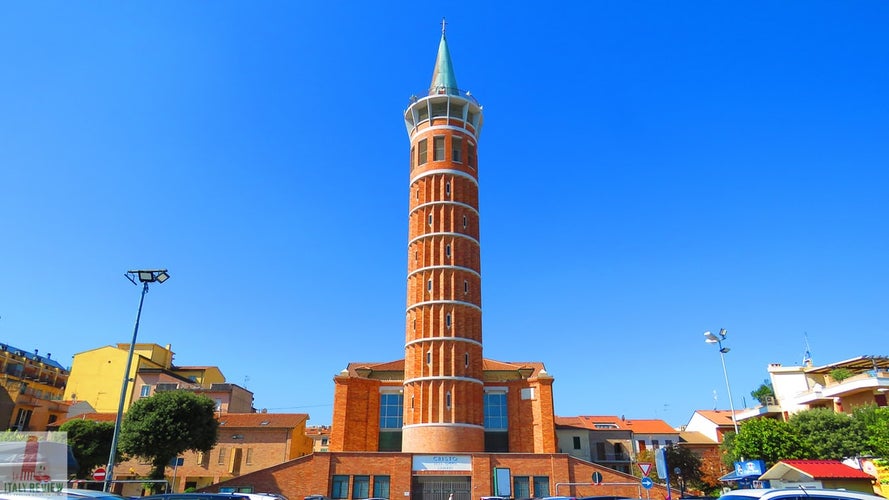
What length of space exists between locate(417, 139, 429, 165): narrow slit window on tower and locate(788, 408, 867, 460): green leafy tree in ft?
107

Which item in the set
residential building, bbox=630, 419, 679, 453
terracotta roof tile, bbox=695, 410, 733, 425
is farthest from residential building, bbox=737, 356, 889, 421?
residential building, bbox=630, 419, 679, 453

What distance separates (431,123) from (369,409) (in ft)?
79.0

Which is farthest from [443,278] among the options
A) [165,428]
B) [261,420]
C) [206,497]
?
[206,497]

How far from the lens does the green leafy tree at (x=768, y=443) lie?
3400 cm

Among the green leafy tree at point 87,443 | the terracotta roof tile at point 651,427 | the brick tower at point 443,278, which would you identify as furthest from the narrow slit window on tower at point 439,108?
the terracotta roof tile at point 651,427

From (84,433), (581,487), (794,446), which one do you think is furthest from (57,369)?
(794,446)

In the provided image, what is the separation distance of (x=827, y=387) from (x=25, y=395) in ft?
229

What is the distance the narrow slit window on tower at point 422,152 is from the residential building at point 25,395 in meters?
41.9

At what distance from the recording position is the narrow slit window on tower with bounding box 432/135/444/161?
160 ft

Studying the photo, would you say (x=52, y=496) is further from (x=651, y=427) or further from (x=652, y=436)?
(x=651, y=427)

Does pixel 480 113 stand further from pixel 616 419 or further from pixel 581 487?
pixel 616 419

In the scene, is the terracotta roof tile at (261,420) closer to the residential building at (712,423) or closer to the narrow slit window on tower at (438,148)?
the narrow slit window on tower at (438,148)

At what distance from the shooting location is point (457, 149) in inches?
1940

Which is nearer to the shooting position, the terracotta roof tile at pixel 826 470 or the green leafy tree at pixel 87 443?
the terracotta roof tile at pixel 826 470
